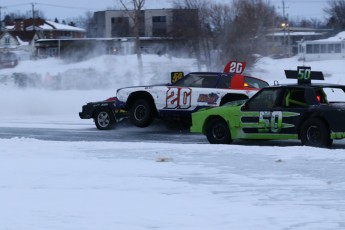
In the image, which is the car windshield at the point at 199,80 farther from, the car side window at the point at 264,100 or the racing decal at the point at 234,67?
the car side window at the point at 264,100

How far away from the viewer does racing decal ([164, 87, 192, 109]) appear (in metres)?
17.9

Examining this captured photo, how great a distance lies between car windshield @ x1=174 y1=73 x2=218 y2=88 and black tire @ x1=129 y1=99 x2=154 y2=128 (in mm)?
911

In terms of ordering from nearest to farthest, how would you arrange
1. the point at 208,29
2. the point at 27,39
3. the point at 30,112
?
the point at 30,112 → the point at 208,29 → the point at 27,39

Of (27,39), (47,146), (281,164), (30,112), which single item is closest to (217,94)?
(47,146)

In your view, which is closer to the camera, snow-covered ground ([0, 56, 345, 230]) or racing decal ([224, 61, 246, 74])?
snow-covered ground ([0, 56, 345, 230])

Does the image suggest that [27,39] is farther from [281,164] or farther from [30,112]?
[281,164]

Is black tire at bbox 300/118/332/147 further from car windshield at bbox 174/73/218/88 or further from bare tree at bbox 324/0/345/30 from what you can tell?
bare tree at bbox 324/0/345/30

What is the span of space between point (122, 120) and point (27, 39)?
5989 centimetres

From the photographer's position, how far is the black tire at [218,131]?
15.3 metres

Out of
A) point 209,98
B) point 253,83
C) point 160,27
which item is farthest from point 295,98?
point 160,27

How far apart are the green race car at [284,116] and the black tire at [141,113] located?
113 inches

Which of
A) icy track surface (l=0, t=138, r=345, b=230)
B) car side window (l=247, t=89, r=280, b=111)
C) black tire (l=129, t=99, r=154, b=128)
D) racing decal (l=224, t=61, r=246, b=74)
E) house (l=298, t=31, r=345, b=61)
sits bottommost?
icy track surface (l=0, t=138, r=345, b=230)

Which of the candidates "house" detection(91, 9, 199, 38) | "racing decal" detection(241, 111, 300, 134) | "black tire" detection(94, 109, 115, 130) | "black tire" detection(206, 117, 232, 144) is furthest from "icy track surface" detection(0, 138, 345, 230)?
"house" detection(91, 9, 199, 38)

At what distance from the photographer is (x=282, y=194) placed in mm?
8625
